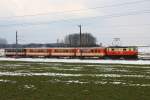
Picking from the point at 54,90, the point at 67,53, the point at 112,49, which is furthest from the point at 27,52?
the point at 54,90

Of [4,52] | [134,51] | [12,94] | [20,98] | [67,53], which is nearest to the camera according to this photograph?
[20,98]

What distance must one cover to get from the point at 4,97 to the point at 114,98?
158 inches

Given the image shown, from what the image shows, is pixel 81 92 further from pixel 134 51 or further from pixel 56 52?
pixel 56 52

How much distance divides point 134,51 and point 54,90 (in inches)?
2835

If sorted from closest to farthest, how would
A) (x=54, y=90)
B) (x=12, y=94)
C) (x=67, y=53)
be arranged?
(x=12, y=94), (x=54, y=90), (x=67, y=53)

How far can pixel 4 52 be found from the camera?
106750 mm

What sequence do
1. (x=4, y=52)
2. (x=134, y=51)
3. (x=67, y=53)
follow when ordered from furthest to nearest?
1. (x=4, y=52)
2. (x=67, y=53)
3. (x=134, y=51)

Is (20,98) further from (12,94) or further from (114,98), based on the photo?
(114,98)

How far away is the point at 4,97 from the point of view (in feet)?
49.7

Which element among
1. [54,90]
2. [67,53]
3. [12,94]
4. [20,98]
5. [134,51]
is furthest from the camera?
[67,53]

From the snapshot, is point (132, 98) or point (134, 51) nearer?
point (132, 98)

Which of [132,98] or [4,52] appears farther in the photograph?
[4,52]

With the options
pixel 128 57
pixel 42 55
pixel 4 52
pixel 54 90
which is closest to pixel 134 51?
pixel 128 57

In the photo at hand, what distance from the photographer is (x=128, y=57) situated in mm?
88688
